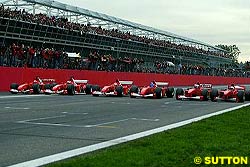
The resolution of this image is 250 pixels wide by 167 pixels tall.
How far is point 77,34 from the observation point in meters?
48.3

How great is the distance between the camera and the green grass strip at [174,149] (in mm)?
7918

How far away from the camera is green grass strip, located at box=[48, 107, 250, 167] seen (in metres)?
7.92

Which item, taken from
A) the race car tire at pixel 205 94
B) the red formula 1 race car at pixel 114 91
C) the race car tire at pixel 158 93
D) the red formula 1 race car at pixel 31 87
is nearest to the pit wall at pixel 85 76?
the red formula 1 race car at pixel 31 87

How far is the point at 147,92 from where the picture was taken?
28.8 m

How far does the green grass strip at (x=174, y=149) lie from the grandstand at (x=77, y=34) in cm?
2812

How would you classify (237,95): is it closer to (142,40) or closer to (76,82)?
(76,82)

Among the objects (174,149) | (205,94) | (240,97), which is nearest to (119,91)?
(205,94)

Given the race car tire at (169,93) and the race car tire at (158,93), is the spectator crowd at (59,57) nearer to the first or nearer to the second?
the race car tire at (169,93)

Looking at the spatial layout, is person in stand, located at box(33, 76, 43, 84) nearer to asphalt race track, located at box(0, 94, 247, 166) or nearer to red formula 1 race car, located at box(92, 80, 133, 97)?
red formula 1 race car, located at box(92, 80, 133, 97)

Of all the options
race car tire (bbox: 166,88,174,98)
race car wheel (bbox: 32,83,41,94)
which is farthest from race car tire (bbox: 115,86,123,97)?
race car wheel (bbox: 32,83,41,94)

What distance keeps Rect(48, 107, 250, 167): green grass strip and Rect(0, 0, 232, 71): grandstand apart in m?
28.1

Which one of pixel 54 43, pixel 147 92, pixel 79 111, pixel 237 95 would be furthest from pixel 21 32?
pixel 79 111

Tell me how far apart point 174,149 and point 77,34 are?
40.0 m

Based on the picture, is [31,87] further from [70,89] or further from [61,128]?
[61,128]
